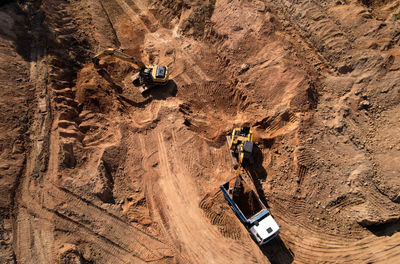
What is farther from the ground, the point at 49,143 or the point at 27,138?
the point at 27,138

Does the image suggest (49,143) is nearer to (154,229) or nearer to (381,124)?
(154,229)

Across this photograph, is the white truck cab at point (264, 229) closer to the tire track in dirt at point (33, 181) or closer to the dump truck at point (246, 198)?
the dump truck at point (246, 198)

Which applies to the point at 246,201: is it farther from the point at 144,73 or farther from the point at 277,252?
the point at 144,73

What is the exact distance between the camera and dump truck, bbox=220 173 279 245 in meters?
11.4

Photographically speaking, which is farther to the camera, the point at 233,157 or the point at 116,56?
the point at 116,56

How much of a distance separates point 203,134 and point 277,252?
7.73 metres

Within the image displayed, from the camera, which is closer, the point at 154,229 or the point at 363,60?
the point at 154,229

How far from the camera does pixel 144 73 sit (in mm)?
16094

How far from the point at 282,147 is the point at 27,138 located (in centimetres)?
1446

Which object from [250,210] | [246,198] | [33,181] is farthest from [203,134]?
[33,181]

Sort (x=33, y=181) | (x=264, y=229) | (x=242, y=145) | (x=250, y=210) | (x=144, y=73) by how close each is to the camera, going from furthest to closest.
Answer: (x=144, y=73) → (x=242, y=145) → (x=250, y=210) → (x=33, y=181) → (x=264, y=229)

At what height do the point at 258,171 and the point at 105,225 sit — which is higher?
the point at 105,225

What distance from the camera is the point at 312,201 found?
12.6 metres

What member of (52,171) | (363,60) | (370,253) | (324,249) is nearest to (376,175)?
(370,253)
